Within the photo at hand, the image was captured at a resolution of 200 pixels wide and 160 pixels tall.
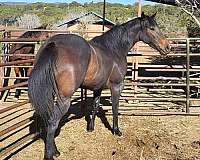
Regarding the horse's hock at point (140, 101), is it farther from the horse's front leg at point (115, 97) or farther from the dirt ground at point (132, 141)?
the horse's front leg at point (115, 97)

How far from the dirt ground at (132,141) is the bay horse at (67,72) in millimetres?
313

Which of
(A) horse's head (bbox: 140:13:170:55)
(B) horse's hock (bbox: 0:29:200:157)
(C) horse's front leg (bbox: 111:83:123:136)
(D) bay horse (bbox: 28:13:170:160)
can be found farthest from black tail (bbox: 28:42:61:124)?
(A) horse's head (bbox: 140:13:170:55)

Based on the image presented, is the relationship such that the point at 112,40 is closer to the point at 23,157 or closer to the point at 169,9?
the point at 23,157

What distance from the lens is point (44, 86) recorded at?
4422 mm

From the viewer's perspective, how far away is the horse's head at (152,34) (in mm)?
6148

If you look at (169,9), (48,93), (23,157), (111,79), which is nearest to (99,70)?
(111,79)

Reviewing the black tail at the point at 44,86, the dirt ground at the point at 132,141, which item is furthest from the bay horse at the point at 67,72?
the dirt ground at the point at 132,141

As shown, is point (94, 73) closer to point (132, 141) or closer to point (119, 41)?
point (119, 41)

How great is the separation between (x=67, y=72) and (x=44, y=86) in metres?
0.35

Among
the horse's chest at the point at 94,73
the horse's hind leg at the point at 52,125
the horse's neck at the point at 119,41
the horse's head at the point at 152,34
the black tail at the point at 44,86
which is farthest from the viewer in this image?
the horse's head at the point at 152,34

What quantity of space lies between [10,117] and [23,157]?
79.5 inches

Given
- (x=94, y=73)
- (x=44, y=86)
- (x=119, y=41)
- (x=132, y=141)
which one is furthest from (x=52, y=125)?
(x=119, y=41)

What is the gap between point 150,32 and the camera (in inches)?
245

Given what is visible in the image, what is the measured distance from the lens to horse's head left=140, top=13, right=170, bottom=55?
6.15m
